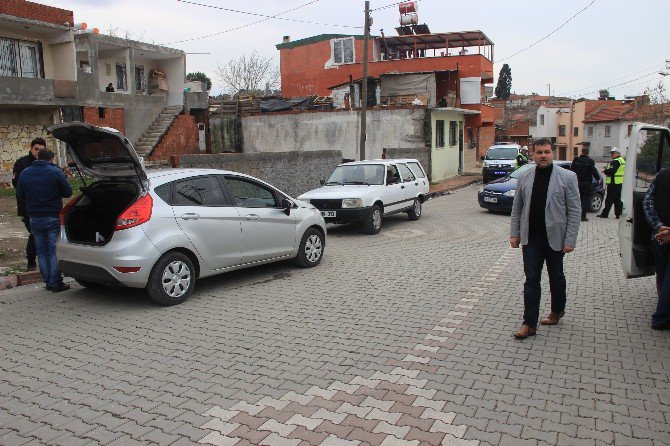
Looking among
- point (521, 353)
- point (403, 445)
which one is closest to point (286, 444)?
point (403, 445)

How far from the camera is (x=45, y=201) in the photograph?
6961mm

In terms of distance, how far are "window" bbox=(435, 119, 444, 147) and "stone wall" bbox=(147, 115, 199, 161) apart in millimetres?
12765

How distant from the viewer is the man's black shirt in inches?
203

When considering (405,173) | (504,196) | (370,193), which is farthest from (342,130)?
(370,193)

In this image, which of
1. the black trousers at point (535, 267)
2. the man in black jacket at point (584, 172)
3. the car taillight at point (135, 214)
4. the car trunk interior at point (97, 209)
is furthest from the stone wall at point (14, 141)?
the black trousers at point (535, 267)

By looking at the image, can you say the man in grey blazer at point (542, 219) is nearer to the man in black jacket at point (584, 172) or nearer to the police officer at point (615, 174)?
the police officer at point (615, 174)

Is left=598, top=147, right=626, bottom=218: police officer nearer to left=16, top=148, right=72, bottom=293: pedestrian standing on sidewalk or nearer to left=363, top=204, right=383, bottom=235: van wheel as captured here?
left=363, top=204, right=383, bottom=235: van wheel

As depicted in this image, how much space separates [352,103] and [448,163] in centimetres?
626

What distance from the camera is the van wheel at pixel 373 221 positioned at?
12.1 m

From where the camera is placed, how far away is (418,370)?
458 cm

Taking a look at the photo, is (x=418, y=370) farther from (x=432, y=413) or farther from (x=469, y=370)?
(x=432, y=413)

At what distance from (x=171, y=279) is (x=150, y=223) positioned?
0.73 metres

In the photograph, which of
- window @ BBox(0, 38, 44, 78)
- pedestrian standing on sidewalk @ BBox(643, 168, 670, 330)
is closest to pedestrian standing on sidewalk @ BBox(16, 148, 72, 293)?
pedestrian standing on sidewalk @ BBox(643, 168, 670, 330)

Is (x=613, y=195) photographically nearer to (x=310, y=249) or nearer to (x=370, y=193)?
(x=370, y=193)
